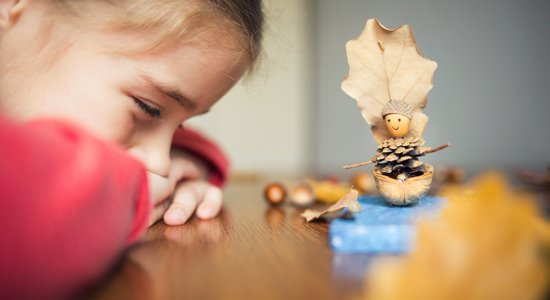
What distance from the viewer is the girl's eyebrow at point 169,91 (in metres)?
0.52

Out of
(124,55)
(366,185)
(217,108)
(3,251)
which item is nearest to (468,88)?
(366,185)

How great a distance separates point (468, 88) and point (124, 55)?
1378mm

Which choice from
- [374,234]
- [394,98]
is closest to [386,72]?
[394,98]

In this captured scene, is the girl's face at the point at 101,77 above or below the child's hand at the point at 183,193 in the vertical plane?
above

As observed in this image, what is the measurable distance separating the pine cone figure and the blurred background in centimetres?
75

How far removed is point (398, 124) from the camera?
47cm

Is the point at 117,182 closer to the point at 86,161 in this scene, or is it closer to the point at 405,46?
the point at 86,161

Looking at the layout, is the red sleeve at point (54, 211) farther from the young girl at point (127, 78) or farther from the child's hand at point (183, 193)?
the child's hand at point (183, 193)

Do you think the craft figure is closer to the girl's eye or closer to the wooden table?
the wooden table

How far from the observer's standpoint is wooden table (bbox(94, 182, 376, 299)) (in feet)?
0.89

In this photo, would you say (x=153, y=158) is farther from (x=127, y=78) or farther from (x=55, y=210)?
(x=55, y=210)

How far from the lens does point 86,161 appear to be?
0.31 metres

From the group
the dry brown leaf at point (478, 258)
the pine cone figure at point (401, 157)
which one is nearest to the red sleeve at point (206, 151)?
the pine cone figure at point (401, 157)

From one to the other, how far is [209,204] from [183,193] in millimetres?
44
